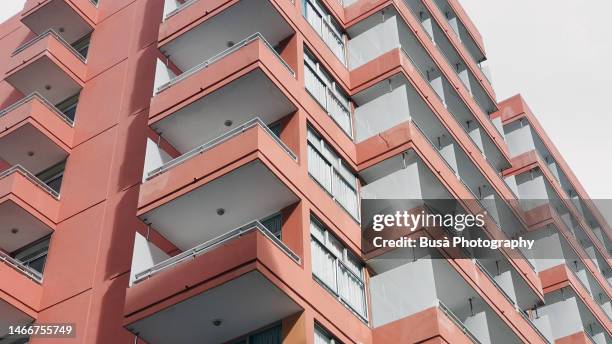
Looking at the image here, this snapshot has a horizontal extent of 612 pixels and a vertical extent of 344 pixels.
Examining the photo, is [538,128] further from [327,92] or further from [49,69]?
[49,69]

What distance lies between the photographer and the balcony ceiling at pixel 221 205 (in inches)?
812

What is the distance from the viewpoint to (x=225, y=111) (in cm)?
2330

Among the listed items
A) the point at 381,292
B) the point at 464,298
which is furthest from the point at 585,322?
the point at 381,292

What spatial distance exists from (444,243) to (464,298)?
2.19 meters

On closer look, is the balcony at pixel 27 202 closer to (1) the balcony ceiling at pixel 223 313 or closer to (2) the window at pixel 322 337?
(1) the balcony ceiling at pixel 223 313

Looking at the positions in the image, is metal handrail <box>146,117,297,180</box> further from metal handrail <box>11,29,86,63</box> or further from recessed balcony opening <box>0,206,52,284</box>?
metal handrail <box>11,29,86,63</box>

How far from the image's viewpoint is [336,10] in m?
29.2

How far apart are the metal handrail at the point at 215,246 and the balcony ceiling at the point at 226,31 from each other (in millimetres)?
7081

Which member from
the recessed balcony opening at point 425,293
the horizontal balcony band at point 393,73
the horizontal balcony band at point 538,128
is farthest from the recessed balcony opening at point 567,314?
the horizontal balcony band at point 393,73

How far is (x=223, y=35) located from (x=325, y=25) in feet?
13.9

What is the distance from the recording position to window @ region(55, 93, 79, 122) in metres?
28.7

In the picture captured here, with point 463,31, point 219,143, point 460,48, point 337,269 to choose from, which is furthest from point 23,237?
point 463,31

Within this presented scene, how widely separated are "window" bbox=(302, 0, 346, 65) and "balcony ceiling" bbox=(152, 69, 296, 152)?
468 cm

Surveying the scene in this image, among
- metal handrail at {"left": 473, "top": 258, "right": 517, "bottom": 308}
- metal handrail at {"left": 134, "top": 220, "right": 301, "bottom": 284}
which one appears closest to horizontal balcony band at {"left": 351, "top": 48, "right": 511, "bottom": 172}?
→ metal handrail at {"left": 473, "top": 258, "right": 517, "bottom": 308}
